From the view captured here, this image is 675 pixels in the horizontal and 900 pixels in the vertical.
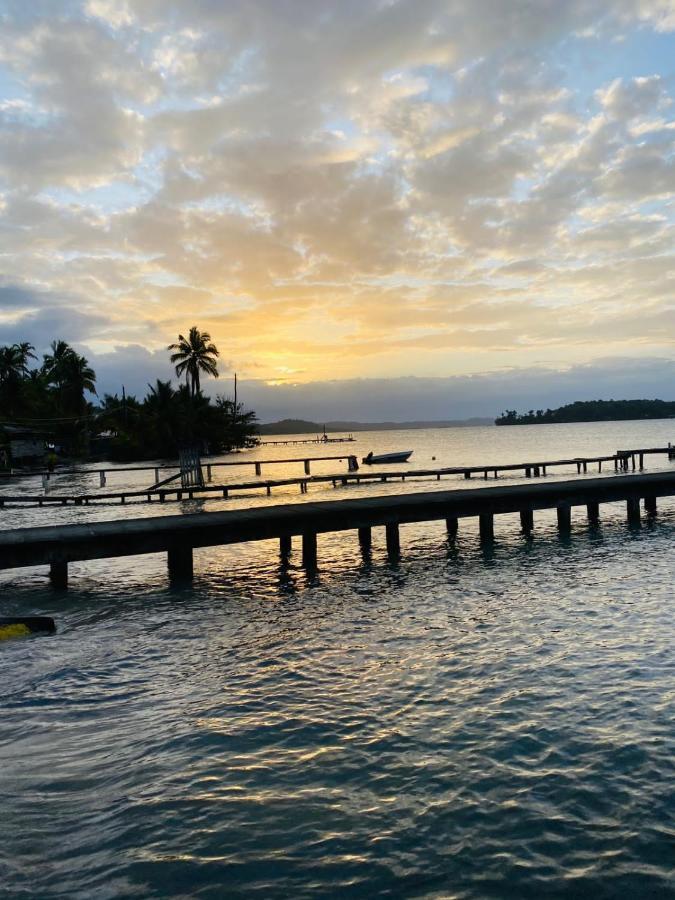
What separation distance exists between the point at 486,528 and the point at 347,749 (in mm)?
15734

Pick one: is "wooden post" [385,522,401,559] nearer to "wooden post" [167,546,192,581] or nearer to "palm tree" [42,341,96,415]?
"wooden post" [167,546,192,581]

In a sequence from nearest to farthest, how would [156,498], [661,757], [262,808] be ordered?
[262,808] < [661,757] < [156,498]

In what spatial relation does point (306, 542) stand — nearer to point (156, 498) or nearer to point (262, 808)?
point (262, 808)

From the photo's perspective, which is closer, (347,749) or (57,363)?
(347,749)

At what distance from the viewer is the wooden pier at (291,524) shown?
51.9 feet

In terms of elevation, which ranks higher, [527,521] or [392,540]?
[392,540]

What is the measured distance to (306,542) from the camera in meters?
18.8

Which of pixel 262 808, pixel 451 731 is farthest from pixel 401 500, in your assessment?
pixel 262 808

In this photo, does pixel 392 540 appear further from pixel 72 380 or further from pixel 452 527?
pixel 72 380

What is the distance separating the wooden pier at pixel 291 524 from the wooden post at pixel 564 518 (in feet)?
0.12

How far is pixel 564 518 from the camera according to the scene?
2352 centimetres

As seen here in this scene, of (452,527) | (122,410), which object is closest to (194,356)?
(122,410)

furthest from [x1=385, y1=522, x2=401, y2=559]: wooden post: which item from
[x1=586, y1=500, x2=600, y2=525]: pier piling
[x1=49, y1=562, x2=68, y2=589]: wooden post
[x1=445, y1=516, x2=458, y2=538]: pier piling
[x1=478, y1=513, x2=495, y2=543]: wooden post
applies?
[x1=49, y1=562, x2=68, y2=589]: wooden post

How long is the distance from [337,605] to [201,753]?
286 inches
